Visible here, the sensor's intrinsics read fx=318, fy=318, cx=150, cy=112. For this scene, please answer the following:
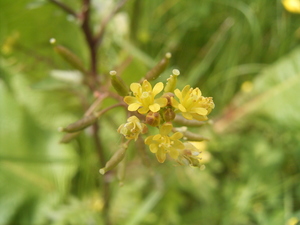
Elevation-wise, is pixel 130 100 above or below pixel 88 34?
above

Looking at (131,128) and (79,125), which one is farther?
(79,125)

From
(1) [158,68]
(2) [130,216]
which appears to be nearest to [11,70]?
(2) [130,216]

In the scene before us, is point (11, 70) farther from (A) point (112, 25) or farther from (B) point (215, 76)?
(B) point (215, 76)

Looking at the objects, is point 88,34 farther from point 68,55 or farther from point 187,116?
point 187,116

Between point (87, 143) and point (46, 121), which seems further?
point (46, 121)

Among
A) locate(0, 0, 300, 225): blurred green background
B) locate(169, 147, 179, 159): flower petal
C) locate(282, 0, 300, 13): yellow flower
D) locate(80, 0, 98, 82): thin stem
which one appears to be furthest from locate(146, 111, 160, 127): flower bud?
locate(282, 0, 300, 13): yellow flower

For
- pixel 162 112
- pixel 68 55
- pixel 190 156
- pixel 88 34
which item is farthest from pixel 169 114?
pixel 88 34

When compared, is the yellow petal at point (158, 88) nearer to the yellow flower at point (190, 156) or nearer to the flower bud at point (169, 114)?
the flower bud at point (169, 114)

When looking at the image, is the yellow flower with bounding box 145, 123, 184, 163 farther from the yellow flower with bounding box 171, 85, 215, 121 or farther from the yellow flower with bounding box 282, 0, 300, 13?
the yellow flower with bounding box 282, 0, 300, 13

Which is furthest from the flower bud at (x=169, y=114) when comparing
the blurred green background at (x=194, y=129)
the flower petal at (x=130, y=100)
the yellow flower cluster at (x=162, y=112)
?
the blurred green background at (x=194, y=129)
